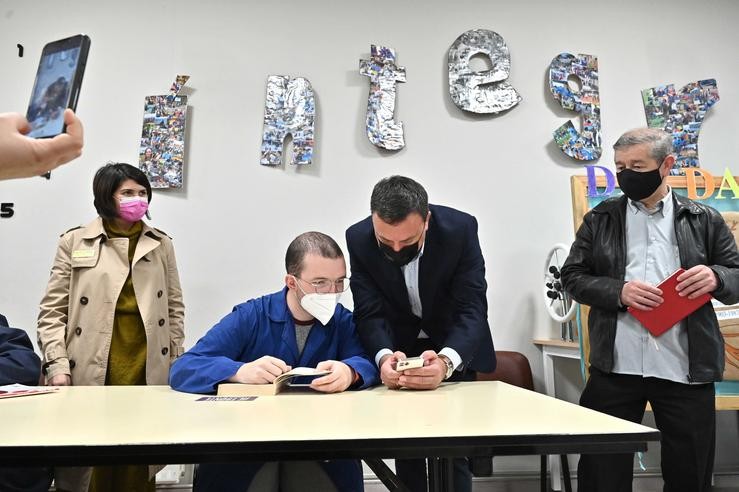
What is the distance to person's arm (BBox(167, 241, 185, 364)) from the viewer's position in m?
2.41

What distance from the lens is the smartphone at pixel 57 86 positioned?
2.78 ft

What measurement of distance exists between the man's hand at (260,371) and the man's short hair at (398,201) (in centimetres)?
51

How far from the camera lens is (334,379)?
150 cm

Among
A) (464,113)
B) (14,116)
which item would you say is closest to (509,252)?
(464,113)

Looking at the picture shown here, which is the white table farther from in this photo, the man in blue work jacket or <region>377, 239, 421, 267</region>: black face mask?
<region>377, 239, 421, 267</region>: black face mask

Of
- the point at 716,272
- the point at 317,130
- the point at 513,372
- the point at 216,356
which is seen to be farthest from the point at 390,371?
the point at 317,130

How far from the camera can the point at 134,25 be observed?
3.23m

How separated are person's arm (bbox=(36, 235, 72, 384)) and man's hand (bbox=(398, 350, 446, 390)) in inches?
54.4

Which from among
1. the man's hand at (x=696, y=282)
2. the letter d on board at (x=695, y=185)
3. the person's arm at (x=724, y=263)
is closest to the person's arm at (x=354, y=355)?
the man's hand at (x=696, y=282)

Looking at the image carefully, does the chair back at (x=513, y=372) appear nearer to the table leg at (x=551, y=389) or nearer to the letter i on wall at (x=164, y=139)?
the table leg at (x=551, y=389)

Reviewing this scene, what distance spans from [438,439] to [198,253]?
244 centimetres

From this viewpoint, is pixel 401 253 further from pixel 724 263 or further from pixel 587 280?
pixel 724 263

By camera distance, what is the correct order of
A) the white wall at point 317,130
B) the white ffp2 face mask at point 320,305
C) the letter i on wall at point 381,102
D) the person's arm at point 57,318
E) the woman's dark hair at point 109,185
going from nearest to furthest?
the white ffp2 face mask at point 320,305 → the person's arm at point 57,318 → the woman's dark hair at point 109,185 → the white wall at point 317,130 → the letter i on wall at point 381,102

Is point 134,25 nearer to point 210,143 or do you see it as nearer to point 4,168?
point 210,143
